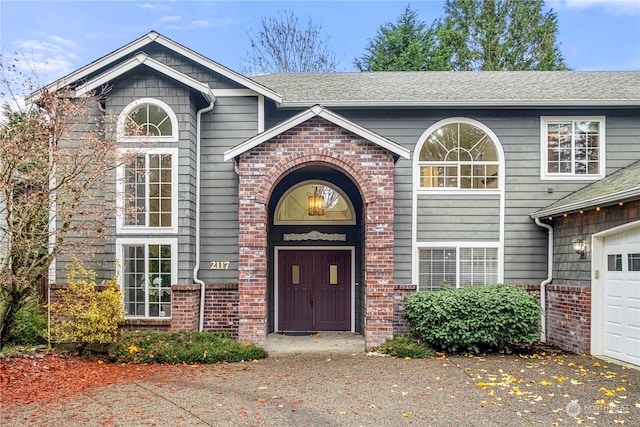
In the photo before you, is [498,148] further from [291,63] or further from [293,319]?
[291,63]

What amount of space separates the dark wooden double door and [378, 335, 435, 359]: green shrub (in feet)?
7.89

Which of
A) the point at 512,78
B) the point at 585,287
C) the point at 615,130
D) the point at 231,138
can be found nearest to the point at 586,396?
the point at 585,287

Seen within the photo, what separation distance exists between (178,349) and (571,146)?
340 inches

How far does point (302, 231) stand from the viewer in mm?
11016

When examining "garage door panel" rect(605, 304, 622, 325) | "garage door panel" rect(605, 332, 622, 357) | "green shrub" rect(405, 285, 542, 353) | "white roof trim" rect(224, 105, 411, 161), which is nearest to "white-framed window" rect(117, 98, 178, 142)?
"white roof trim" rect(224, 105, 411, 161)

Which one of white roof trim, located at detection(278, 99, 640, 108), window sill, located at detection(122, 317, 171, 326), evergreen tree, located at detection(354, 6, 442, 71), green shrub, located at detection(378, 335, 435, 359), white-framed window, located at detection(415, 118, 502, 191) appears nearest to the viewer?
green shrub, located at detection(378, 335, 435, 359)

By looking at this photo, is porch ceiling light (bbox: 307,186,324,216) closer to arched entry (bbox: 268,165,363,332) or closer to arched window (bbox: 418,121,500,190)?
arched entry (bbox: 268,165,363,332)

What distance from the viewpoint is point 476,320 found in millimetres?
8594

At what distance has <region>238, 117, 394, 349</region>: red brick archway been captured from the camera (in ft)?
28.9

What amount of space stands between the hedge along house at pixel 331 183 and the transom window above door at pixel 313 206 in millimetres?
32

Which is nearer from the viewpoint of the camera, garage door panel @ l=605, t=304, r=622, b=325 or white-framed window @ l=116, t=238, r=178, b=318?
garage door panel @ l=605, t=304, r=622, b=325

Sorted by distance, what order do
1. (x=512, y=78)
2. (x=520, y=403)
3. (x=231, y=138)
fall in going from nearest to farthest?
(x=520, y=403), (x=231, y=138), (x=512, y=78)

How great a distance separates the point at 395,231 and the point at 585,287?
357 cm

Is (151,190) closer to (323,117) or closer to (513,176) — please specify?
(323,117)
